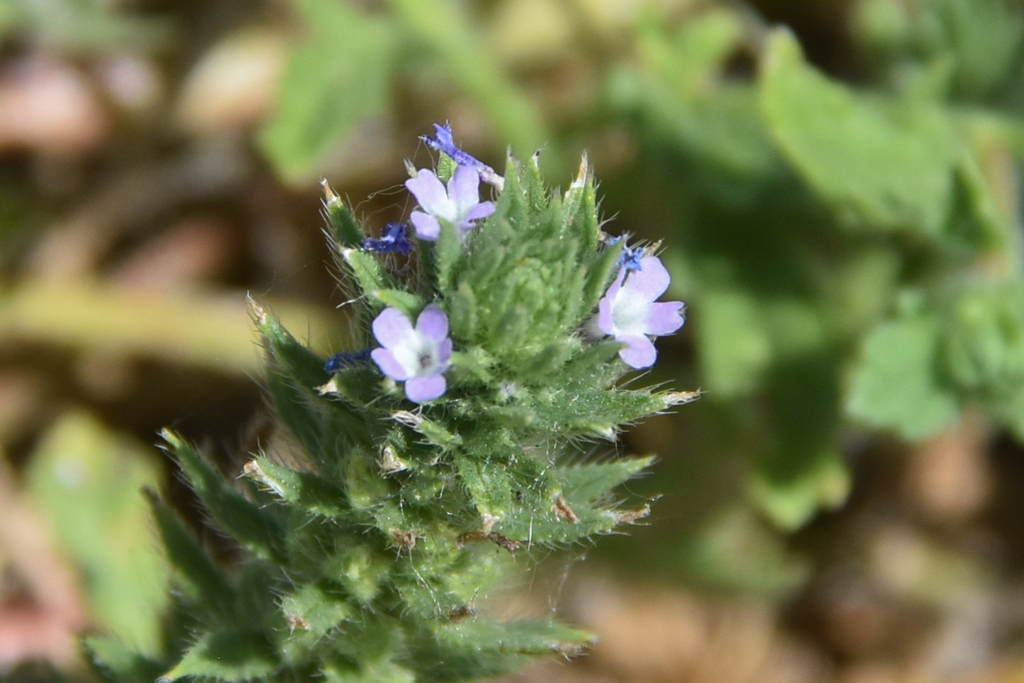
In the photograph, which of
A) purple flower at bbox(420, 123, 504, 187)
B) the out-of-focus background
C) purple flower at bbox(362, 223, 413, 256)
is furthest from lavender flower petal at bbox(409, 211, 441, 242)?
the out-of-focus background

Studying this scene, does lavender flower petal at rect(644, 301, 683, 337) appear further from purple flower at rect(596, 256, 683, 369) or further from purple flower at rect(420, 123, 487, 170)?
purple flower at rect(420, 123, 487, 170)

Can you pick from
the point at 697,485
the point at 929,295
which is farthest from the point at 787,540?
the point at 929,295

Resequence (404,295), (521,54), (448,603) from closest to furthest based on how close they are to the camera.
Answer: (404,295)
(448,603)
(521,54)

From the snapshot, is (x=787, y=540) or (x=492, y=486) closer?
(x=492, y=486)

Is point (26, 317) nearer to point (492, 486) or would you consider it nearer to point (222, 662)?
point (222, 662)

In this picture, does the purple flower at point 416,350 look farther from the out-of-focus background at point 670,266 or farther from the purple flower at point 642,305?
the out-of-focus background at point 670,266

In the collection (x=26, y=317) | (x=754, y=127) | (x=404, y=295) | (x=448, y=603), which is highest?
(x=754, y=127)

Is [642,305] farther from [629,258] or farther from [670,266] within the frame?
[670,266]
